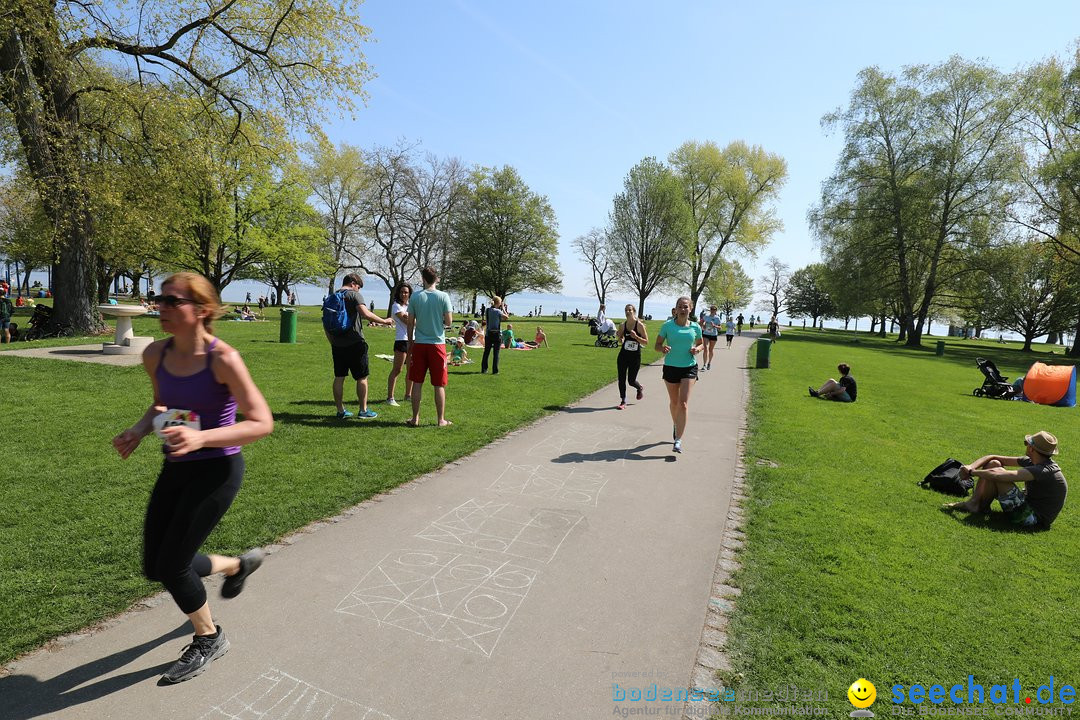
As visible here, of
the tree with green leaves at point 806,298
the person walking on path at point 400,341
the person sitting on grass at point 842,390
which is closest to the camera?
the person walking on path at point 400,341

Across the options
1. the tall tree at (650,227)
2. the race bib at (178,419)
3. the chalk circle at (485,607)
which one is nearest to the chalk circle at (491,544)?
the chalk circle at (485,607)

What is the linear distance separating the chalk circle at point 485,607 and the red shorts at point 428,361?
14.4ft

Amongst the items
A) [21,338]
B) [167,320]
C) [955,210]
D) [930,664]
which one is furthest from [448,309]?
[955,210]

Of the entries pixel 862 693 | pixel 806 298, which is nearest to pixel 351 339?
pixel 862 693

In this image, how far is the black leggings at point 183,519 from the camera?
2613 mm

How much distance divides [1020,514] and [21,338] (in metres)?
22.3

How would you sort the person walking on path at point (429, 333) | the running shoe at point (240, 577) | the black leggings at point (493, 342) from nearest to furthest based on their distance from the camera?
the running shoe at point (240, 577) → the person walking on path at point (429, 333) → the black leggings at point (493, 342)

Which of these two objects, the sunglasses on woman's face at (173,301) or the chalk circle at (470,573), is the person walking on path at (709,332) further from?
the sunglasses on woman's face at (173,301)

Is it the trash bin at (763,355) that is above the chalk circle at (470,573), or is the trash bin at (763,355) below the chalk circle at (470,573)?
above

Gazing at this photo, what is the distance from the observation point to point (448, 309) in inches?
298

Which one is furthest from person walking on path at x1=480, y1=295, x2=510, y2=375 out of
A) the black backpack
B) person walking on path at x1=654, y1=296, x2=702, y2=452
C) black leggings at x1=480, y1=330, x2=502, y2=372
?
the black backpack

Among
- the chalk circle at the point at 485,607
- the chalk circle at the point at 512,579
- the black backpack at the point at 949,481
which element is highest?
the black backpack at the point at 949,481

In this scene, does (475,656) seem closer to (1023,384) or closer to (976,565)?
(976,565)

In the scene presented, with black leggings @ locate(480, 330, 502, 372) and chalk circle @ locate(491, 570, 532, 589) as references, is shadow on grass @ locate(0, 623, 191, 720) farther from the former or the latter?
black leggings @ locate(480, 330, 502, 372)
